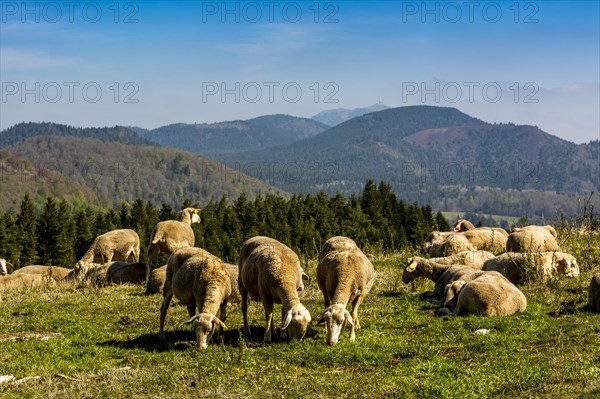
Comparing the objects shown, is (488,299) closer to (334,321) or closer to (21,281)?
(334,321)

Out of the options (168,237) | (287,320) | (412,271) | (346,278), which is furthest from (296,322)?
(168,237)

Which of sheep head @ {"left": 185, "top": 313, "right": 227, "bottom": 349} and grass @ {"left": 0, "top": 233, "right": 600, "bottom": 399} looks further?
sheep head @ {"left": 185, "top": 313, "right": 227, "bottom": 349}

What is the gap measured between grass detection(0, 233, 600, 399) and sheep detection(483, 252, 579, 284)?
1.53m

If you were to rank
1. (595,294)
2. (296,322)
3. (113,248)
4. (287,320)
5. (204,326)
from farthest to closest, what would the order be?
1. (113,248)
2. (595,294)
3. (296,322)
4. (287,320)
5. (204,326)

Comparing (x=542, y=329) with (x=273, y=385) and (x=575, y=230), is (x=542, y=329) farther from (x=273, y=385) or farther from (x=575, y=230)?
(x=575, y=230)

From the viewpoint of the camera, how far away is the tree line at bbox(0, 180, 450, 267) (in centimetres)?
8250

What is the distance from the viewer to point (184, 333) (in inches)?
658

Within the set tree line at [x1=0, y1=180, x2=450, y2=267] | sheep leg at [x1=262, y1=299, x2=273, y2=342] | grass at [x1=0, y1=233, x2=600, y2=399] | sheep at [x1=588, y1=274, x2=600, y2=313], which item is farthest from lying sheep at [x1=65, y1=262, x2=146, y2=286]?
tree line at [x1=0, y1=180, x2=450, y2=267]

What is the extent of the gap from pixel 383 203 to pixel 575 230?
7729 cm

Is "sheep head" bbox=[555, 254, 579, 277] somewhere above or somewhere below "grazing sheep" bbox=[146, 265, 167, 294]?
above

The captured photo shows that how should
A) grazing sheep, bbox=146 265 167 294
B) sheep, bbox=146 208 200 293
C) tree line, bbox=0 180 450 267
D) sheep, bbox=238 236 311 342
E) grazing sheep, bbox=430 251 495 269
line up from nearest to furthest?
sheep, bbox=238 236 311 342 → grazing sheep, bbox=146 265 167 294 → grazing sheep, bbox=430 251 495 269 → sheep, bbox=146 208 200 293 → tree line, bbox=0 180 450 267

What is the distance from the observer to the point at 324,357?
13.6 metres

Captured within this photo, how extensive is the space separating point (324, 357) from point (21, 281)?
18.7 m

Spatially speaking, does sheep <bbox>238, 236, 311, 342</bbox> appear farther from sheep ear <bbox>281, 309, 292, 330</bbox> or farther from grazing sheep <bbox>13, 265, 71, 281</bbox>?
grazing sheep <bbox>13, 265, 71, 281</bbox>
